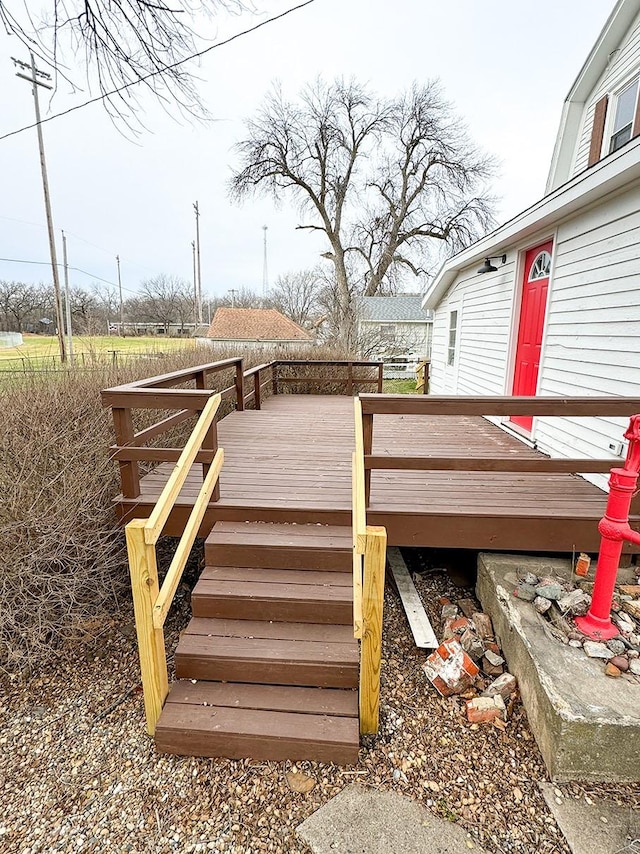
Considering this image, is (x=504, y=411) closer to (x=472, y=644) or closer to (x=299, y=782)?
(x=472, y=644)

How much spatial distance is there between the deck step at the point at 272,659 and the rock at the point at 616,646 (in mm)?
1350

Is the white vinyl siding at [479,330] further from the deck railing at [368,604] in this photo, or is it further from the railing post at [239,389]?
the deck railing at [368,604]

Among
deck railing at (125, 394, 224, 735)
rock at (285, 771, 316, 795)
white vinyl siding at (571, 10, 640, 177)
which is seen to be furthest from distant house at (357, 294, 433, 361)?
rock at (285, 771, 316, 795)

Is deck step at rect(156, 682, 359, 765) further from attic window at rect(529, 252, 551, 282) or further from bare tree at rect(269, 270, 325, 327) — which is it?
bare tree at rect(269, 270, 325, 327)

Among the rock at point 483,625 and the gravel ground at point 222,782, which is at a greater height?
the rock at point 483,625

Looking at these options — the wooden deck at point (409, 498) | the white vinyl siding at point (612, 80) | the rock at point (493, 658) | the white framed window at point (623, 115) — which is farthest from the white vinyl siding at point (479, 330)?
the rock at point (493, 658)

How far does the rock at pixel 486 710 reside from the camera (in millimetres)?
2359

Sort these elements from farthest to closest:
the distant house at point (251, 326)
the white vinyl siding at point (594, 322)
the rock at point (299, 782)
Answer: the distant house at point (251, 326) → the white vinyl siding at point (594, 322) → the rock at point (299, 782)

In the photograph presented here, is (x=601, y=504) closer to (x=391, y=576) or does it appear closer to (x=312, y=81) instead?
(x=391, y=576)

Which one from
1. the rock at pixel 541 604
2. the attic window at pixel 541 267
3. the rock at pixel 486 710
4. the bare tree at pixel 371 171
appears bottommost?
the rock at pixel 486 710

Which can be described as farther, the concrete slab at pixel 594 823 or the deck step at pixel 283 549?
the deck step at pixel 283 549

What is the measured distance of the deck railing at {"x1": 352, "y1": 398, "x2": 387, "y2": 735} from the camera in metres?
1.92

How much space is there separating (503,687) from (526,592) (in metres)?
0.56

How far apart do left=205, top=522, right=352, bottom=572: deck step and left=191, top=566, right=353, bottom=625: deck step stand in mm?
123
